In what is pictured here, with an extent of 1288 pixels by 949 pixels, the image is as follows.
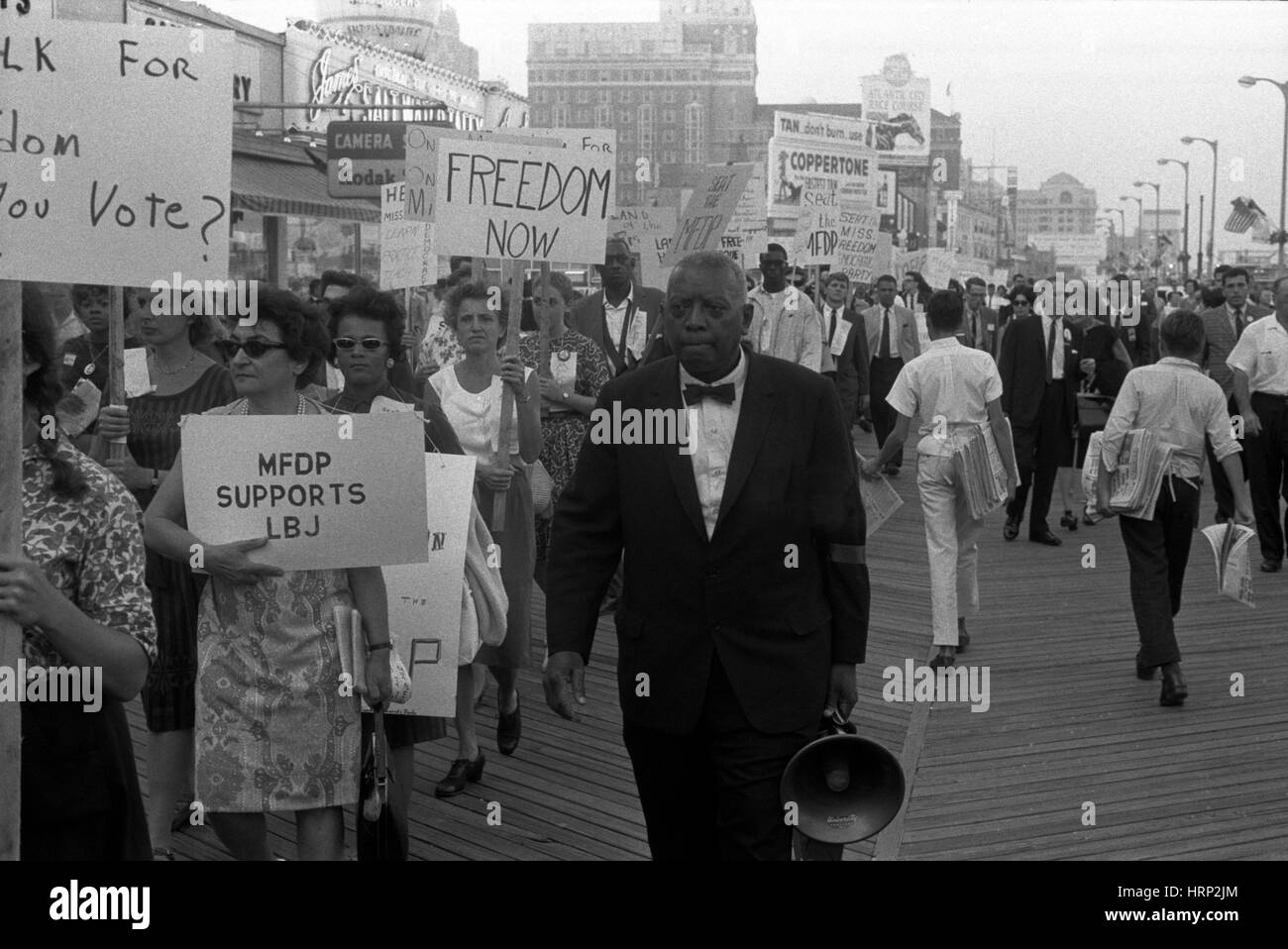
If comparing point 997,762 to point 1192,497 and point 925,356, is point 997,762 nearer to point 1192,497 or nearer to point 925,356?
point 1192,497

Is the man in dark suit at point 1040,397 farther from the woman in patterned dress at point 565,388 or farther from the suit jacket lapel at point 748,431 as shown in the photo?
the suit jacket lapel at point 748,431

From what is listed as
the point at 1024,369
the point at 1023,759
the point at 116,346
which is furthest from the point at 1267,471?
the point at 116,346

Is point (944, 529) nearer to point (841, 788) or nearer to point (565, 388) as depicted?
point (565, 388)

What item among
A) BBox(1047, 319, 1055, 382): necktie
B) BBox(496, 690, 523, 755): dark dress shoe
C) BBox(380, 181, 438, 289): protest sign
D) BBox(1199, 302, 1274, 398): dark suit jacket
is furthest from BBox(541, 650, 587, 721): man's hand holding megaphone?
BBox(1199, 302, 1274, 398): dark suit jacket

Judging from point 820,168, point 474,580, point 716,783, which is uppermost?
point 820,168

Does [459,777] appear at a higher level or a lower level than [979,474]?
lower

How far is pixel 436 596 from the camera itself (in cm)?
560

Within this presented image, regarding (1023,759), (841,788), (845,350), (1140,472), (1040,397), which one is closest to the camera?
(841,788)

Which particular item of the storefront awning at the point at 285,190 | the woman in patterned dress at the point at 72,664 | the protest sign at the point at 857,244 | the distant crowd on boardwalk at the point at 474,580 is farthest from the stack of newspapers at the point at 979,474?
the storefront awning at the point at 285,190

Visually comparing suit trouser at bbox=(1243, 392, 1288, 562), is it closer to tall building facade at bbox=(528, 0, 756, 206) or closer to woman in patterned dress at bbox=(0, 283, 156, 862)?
woman in patterned dress at bbox=(0, 283, 156, 862)

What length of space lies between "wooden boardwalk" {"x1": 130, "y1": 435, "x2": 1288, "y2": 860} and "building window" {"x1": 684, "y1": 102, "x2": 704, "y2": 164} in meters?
130

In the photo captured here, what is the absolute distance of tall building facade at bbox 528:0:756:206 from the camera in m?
133

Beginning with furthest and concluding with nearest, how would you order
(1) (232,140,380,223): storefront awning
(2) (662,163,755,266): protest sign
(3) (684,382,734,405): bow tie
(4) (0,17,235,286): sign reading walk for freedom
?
(1) (232,140,380,223): storefront awning < (2) (662,163,755,266): protest sign < (3) (684,382,734,405): bow tie < (4) (0,17,235,286): sign reading walk for freedom

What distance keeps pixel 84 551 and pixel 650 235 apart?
11795 millimetres
